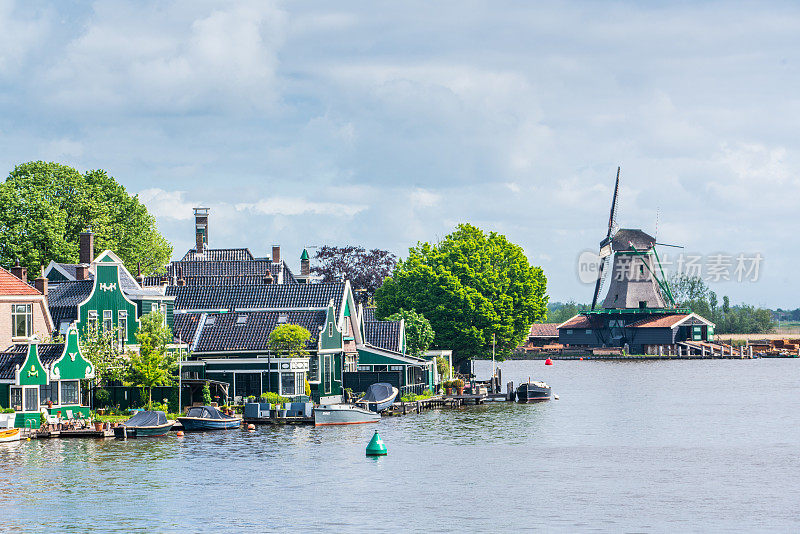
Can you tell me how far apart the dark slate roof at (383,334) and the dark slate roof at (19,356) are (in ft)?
124

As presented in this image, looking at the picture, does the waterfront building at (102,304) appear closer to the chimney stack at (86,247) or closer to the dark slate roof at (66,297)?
the dark slate roof at (66,297)

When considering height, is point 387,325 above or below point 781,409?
above

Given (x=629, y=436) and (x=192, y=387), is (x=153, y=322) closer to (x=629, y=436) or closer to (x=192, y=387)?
(x=192, y=387)

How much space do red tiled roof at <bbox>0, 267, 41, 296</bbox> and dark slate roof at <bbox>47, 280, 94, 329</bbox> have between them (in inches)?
182

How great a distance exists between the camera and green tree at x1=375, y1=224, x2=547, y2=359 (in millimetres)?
119938

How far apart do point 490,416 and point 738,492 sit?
129ft

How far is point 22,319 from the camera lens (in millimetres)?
77000

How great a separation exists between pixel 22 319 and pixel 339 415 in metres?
21.4

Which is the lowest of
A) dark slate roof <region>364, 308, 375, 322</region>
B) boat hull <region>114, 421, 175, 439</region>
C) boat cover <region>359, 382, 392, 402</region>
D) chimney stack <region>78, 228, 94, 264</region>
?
boat hull <region>114, 421, 175, 439</region>

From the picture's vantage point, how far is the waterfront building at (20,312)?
75.5 m

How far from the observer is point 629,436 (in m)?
77.1

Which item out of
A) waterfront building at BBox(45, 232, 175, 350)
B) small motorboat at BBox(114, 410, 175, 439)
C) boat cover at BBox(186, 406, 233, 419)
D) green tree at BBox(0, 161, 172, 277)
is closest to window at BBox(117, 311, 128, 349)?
waterfront building at BBox(45, 232, 175, 350)

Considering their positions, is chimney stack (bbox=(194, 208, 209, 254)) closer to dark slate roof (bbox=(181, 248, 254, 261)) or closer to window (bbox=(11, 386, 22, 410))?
dark slate roof (bbox=(181, 248, 254, 261))

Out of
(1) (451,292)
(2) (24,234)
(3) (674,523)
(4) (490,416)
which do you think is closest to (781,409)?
(4) (490,416)
